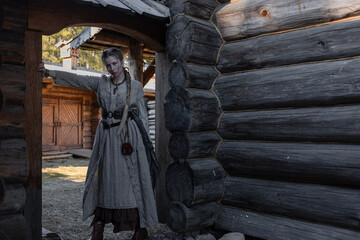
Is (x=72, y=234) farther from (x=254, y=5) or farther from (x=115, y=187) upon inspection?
(x=254, y=5)

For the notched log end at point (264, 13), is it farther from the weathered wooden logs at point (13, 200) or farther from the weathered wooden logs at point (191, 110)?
the weathered wooden logs at point (13, 200)

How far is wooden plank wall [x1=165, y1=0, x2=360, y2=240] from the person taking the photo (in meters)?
Answer: 3.03

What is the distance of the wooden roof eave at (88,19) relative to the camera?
3.29 meters

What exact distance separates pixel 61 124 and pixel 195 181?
36.1ft

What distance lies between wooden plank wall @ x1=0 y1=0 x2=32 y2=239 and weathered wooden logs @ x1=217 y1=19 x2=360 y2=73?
7.06 feet

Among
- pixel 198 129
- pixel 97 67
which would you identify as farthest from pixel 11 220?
pixel 97 67

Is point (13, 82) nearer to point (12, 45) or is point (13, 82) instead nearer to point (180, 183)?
point (12, 45)

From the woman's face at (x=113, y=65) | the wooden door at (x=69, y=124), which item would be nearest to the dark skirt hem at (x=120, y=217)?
the woman's face at (x=113, y=65)

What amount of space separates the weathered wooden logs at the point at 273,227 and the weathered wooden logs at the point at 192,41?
1.78m

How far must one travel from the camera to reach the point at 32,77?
10.9ft

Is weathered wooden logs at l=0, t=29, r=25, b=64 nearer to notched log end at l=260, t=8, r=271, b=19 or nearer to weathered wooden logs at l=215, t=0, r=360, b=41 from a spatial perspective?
weathered wooden logs at l=215, t=0, r=360, b=41

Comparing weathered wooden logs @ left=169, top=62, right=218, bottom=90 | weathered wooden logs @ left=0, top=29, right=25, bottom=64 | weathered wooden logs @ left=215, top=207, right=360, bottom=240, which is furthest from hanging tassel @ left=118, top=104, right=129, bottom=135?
weathered wooden logs @ left=215, top=207, right=360, bottom=240

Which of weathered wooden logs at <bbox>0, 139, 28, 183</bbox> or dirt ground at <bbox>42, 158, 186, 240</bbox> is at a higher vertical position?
weathered wooden logs at <bbox>0, 139, 28, 183</bbox>

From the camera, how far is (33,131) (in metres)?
3.36
